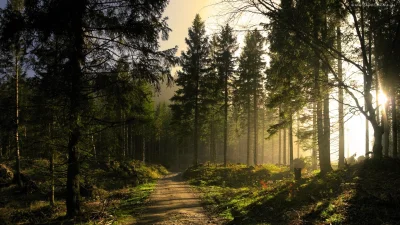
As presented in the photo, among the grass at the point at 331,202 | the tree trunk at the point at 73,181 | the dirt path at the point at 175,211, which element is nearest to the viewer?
the grass at the point at 331,202

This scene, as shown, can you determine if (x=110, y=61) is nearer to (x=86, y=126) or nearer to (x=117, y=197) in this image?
(x=86, y=126)

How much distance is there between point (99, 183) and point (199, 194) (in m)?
9.95

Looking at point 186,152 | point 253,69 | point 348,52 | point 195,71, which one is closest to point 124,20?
point 348,52

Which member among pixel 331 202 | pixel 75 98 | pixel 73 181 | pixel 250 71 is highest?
pixel 250 71

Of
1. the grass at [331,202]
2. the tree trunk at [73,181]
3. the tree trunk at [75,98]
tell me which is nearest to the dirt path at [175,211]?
A: the grass at [331,202]

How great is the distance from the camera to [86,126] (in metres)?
9.29

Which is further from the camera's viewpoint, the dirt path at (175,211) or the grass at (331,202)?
the dirt path at (175,211)

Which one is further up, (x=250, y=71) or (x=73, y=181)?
(x=250, y=71)

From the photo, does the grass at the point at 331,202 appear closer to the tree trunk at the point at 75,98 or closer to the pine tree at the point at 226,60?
the tree trunk at the point at 75,98

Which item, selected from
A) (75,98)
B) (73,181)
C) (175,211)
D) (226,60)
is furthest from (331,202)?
(226,60)

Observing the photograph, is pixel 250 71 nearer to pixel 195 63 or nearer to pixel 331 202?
pixel 195 63

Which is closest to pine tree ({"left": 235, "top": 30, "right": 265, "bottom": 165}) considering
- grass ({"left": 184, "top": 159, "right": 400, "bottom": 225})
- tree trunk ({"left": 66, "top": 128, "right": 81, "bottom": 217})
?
grass ({"left": 184, "top": 159, "right": 400, "bottom": 225})

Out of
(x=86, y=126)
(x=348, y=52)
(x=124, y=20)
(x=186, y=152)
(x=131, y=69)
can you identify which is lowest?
(x=186, y=152)

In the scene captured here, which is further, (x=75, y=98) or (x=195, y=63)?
(x=195, y=63)
